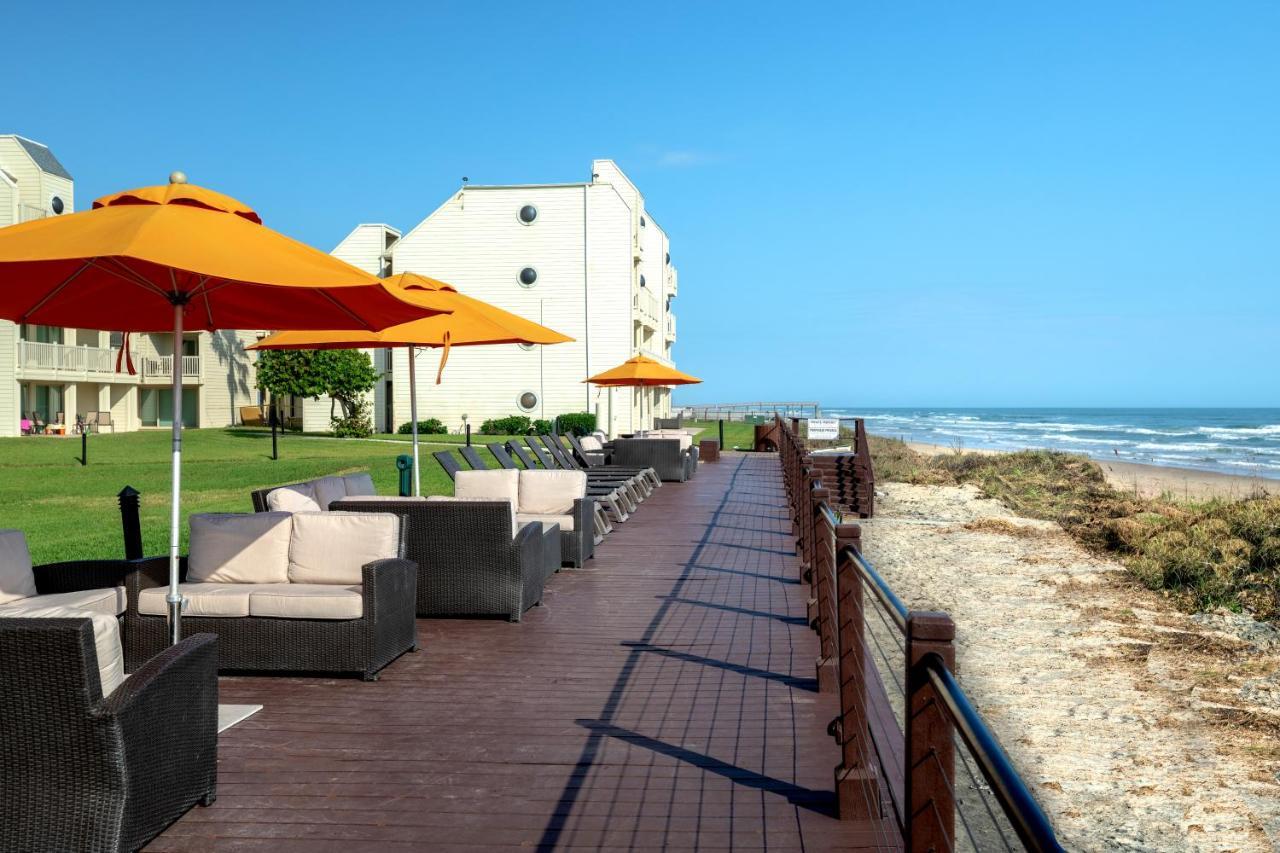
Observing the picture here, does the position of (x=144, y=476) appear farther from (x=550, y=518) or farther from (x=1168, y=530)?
(x=1168, y=530)

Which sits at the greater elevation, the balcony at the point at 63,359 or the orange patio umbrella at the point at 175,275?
the balcony at the point at 63,359

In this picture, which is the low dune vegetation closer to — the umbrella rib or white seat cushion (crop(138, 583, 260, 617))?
white seat cushion (crop(138, 583, 260, 617))

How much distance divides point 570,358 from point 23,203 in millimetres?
18736

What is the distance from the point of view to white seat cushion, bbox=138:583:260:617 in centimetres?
578

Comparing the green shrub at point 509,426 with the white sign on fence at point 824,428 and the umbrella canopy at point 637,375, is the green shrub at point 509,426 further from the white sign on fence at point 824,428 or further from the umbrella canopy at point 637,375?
the umbrella canopy at point 637,375

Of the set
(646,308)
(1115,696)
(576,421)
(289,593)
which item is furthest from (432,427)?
(289,593)

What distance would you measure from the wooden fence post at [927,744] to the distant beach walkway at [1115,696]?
337 centimetres

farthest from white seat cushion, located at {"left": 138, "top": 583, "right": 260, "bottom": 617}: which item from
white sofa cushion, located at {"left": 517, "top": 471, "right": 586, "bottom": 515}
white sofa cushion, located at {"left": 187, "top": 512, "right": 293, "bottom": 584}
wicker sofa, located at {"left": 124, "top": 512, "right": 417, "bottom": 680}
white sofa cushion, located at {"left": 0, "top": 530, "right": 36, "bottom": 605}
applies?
white sofa cushion, located at {"left": 517, "top": 471, "right": 586, "bottom": 515}

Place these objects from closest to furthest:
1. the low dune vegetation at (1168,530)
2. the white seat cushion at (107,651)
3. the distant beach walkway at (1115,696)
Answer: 1. the white seat cushion at (107,651)
2. the distant beach walkway at (1115,696)
3. the low dune vegetation at (1168,530)

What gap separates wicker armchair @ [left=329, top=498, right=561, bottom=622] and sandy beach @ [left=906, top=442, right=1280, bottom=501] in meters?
25.1

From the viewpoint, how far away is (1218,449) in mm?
58375

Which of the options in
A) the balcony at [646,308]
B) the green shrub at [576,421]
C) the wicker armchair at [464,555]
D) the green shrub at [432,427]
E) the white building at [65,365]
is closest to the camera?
the wicker armchair at [464,555]

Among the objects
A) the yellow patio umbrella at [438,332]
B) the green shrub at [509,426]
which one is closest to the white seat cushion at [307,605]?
the yellow patio umbrella at [438,332]

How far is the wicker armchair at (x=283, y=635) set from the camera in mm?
5762
